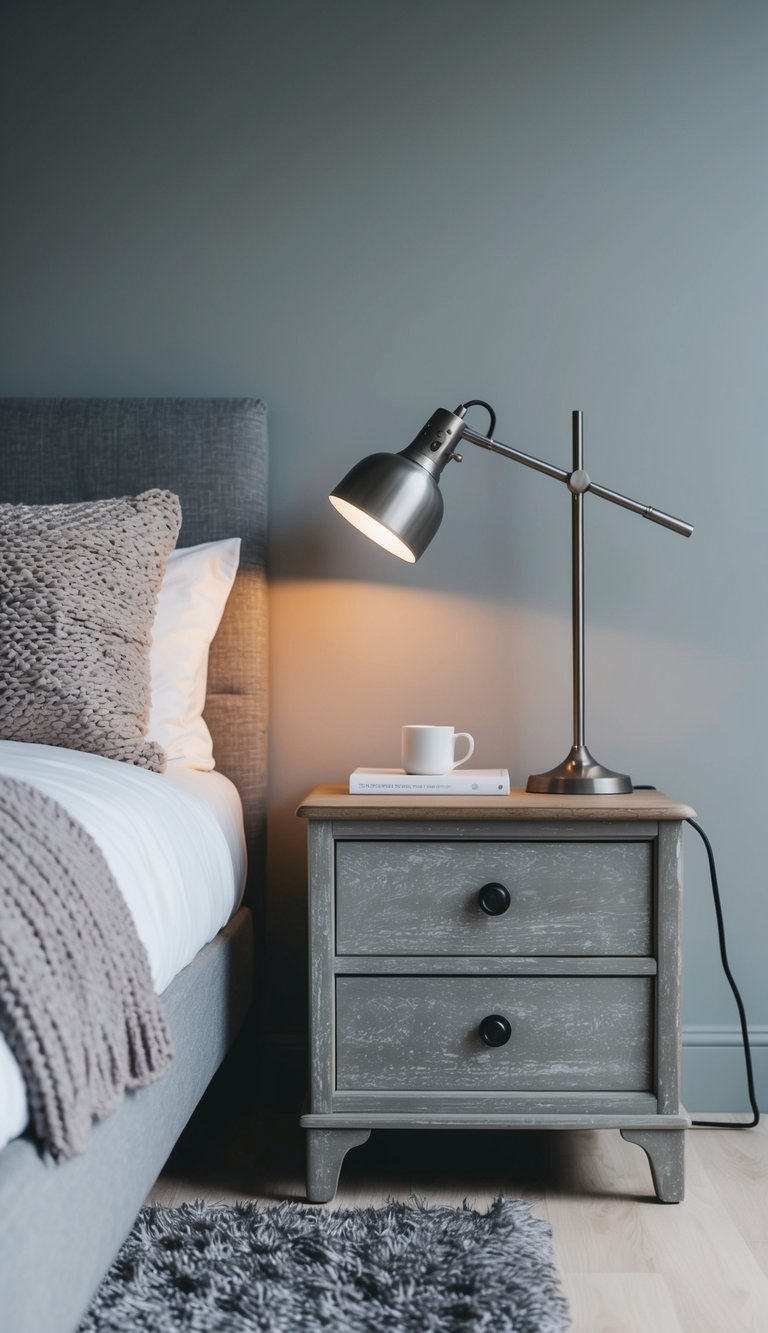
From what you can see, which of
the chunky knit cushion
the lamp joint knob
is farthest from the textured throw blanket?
the lamp joint knob

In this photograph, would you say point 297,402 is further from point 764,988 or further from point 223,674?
point 764,988

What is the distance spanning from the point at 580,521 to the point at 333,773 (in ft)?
2.10

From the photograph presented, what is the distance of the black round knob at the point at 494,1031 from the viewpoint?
59.1 inches

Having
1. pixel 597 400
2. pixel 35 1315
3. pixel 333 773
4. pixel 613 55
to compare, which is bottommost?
pixel 35 1315

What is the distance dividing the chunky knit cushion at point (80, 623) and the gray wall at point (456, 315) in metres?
0.41

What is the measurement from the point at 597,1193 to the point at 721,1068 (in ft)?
1.47

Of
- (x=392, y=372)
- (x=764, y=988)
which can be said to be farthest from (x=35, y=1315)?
(x=392, y=372)

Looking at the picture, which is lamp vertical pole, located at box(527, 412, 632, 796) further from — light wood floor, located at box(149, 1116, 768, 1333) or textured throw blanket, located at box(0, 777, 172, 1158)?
textured throw blanket, located at box(0, 777, 172, 1158)

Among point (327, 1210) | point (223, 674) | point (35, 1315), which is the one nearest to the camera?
point (35, 1315)

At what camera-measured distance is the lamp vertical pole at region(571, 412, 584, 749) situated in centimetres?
175

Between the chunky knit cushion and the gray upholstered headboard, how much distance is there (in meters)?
0.24

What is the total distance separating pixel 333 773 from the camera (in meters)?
1.99

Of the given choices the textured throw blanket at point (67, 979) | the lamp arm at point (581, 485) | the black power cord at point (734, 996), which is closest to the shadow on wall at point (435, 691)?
the black power cord at point (734, 996)

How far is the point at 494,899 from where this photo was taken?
1513mm
